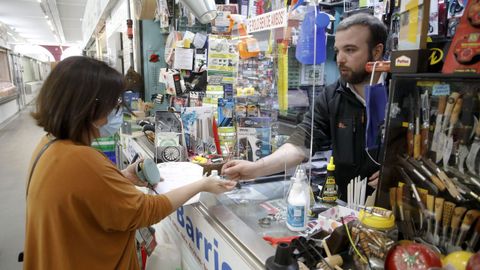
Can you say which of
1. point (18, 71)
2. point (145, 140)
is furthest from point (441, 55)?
point (18, 71)

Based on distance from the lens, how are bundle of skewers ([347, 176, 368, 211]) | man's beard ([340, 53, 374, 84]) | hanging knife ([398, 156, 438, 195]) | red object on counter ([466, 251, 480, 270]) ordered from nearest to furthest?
red object on counter ([466, 251, 480, 270]) < hanging knife ([398, 156, 438, 195]) < bundle of skewers ([347, 176, 368, 211]) < man's beard ([340, 53, 374, 84])

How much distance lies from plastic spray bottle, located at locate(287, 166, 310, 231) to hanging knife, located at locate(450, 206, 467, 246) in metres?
0.46

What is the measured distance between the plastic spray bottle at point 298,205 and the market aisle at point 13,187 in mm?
1045

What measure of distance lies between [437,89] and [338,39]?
0.90m

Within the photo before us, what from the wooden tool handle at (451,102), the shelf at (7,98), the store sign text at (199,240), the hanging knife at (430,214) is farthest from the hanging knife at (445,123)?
the shelf at (7,98)

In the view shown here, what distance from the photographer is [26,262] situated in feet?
3.86

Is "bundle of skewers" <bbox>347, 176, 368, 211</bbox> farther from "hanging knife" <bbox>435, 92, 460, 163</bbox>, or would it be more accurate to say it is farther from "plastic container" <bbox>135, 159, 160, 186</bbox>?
"plastic container" <bbox>135, 159, 160, 186</bbox>

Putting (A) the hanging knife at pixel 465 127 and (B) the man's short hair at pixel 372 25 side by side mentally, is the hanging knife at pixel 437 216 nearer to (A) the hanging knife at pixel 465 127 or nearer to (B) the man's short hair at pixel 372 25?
(A) the hanging knife at pixel 465 127

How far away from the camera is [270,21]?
4.80 feet

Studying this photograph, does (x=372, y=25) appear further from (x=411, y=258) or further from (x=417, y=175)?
(x=411, y=258)

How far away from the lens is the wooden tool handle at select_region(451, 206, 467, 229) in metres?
0.74

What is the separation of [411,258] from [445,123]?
351 millimetres

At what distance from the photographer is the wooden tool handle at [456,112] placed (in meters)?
0.75

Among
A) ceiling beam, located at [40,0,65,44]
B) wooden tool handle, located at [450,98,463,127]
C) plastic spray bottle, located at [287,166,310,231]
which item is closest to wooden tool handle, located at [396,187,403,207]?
wooden tool handle, located at [450,98,463,127]
